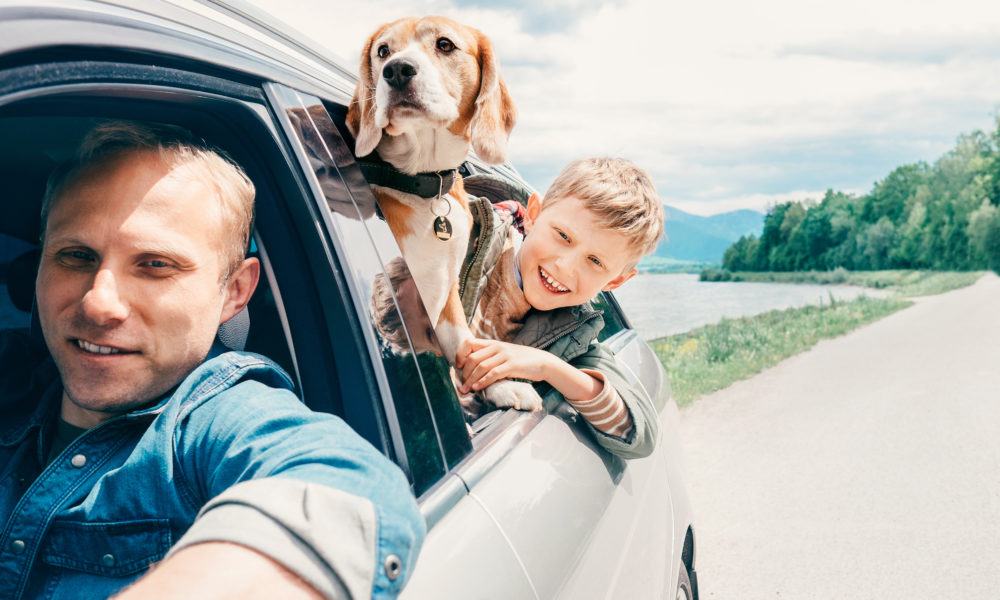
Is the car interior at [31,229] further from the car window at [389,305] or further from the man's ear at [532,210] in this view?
the man's ear at [532,210]

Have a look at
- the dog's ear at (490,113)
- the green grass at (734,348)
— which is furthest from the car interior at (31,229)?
the green grass at (734,348)

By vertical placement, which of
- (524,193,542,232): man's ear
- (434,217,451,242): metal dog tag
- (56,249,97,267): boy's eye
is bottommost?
(56,249,97,267): boy's eye

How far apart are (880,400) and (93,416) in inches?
395

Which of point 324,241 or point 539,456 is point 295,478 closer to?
point 324,241

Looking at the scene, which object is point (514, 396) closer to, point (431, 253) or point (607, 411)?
point (607, 411)

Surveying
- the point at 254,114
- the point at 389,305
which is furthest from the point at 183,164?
the point at 389,305

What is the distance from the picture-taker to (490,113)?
2.74m

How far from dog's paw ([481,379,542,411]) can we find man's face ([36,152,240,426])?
1.04m

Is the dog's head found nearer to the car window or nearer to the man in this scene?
the car window

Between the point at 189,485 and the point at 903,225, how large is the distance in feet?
339

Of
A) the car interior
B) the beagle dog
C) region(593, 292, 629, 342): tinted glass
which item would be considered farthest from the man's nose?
region(593, 292, 629, 342): tinted glass

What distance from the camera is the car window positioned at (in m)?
1.48

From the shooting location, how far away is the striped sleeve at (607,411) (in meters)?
2.14

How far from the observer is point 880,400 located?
9.82m
